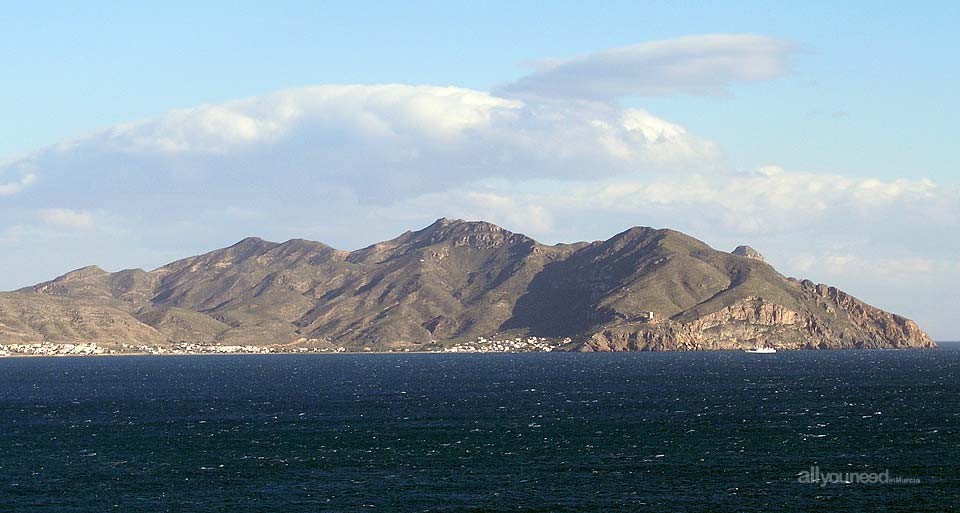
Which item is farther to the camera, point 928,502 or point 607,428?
point 607,428

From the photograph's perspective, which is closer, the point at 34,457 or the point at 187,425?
the point at 34,457

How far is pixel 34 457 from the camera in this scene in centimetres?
14838

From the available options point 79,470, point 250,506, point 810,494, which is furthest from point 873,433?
point 79,470

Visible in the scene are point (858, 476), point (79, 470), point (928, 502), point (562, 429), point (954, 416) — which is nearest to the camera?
point (928, 502)

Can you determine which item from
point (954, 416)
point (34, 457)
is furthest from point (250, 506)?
point (954, 416)

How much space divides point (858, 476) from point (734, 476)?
47.6ft

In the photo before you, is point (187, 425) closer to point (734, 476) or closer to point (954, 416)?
point (734, 476)

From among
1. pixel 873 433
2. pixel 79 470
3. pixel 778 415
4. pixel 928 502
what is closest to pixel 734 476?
pixel 928 502

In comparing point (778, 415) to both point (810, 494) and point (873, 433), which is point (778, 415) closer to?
point (873, 433)

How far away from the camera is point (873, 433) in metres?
164

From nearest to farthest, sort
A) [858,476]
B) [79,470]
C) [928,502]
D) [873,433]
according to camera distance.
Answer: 1. [928,502]
2. [858,476]
3. [79,470]
4. [873,433]

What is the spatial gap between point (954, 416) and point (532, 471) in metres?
95.5

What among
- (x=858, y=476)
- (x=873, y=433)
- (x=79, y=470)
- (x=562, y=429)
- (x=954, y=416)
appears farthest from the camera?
(x=954, y=416)

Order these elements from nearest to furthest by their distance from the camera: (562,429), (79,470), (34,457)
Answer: (79,470)
(34,457)
(562,429)
